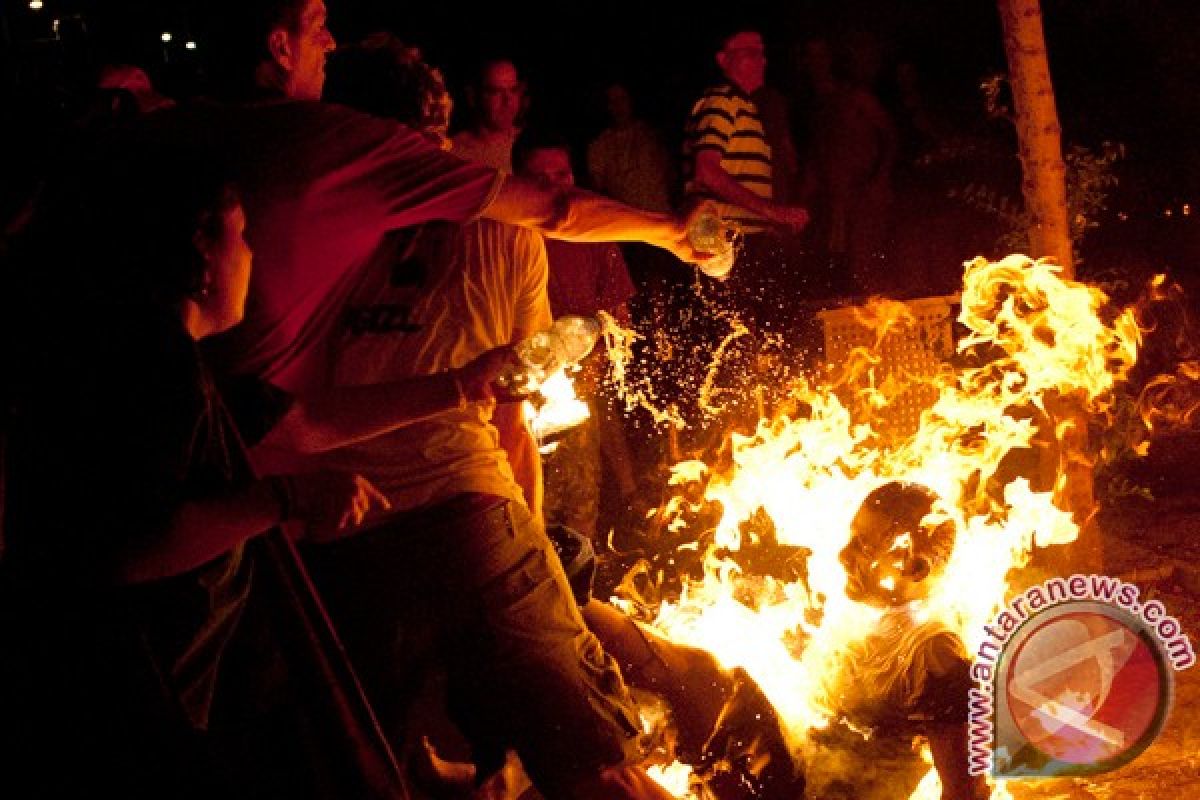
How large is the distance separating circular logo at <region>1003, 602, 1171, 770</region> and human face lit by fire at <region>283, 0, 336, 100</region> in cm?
279

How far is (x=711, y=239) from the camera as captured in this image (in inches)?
165

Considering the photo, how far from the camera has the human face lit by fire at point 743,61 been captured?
913 cm

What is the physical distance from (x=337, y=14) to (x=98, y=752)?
10.6 meters

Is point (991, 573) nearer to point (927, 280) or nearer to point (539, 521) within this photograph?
point (539, 521)

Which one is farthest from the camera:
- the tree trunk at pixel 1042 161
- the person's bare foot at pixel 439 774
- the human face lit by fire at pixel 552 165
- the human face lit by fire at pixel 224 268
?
the human face lit by fire at pixel 552 165

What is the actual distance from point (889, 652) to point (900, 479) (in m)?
0.71

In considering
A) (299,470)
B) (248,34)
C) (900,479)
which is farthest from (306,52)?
(900,479)

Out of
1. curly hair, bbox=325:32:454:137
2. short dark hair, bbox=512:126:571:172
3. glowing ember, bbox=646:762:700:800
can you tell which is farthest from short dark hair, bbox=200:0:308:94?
short dark hair, bbox=512:126:571:172

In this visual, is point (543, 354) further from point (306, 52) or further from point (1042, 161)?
point (1042, 161)

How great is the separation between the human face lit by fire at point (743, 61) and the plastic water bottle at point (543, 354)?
5.73 meters

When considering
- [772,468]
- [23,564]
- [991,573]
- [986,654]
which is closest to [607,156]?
[772,468]

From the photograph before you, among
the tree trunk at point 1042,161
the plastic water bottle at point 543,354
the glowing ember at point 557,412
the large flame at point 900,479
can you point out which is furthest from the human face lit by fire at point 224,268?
the tree trunk at point 1042,161

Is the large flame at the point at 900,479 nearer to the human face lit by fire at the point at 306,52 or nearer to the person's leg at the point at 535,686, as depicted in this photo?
the person's leg at the point at 535,686

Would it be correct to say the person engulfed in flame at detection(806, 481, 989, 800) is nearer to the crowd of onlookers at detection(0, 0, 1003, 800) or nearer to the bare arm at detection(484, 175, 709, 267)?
the crowd of onlookers at detection(0, 0, 1003, 800)
